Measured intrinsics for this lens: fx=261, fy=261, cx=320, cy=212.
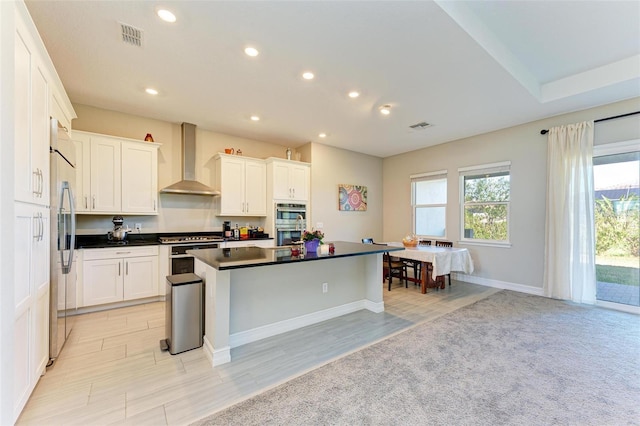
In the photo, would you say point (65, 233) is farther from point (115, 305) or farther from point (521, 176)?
point (521, 176)

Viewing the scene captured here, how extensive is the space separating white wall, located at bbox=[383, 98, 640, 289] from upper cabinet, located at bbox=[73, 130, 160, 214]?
18.7 feet

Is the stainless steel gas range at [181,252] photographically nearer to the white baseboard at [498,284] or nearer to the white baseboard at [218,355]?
the white baseboard at [218,355]

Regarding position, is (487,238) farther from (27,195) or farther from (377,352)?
(27,195)

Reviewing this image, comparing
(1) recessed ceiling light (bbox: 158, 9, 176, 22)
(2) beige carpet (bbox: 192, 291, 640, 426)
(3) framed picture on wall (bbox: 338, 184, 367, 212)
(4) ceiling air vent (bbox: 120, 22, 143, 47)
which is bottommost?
(2) beige carpet (bbox: 192, 291, 640, 426)

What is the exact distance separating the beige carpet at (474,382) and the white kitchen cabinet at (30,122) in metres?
1.98

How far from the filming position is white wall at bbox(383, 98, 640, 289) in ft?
12.6

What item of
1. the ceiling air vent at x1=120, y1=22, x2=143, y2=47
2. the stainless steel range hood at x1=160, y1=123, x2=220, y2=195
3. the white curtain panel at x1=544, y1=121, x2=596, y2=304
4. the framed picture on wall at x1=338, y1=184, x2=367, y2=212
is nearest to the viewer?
the ceiling air vent at x1=120, y1=22, x2=143, y2=47

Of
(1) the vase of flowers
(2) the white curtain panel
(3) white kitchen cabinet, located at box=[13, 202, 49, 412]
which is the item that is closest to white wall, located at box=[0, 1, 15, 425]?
(3) white kitchen cabinet, located at box=[13, 202, 49, 412]

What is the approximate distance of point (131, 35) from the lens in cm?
238

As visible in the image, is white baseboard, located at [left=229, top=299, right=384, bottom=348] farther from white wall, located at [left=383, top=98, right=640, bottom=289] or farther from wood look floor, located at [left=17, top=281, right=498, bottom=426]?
white wall, located at [left=383, top=98, right=640, bottom=289]

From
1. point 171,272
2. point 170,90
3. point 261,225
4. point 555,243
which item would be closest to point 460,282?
point 555,243

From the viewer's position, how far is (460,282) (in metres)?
5.32

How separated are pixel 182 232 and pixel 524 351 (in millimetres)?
5138

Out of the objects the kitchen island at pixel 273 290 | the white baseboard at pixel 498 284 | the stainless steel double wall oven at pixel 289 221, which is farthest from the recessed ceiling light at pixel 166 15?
the white baseboard at pixel 498 284
